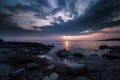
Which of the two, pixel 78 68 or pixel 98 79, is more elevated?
pixel 78 68

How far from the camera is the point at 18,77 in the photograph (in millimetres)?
6293

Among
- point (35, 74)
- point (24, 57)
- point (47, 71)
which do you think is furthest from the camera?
point (24, 57)

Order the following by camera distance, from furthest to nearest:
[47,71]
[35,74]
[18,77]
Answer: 1. [47,71]
2. [35,74]
3. [18,77]

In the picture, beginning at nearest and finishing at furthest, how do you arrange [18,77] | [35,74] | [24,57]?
[18,77]
[35,74]
[24,57]

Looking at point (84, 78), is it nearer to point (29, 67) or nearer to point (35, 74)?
point (35, 74)

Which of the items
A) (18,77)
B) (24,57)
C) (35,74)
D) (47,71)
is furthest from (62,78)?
(24,57)

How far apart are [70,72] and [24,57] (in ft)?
16.9

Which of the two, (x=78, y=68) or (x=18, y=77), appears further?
(x=78, y=68)

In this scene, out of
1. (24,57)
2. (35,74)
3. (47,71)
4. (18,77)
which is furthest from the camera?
(24,57)

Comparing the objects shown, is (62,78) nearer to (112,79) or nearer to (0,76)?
(112,79)

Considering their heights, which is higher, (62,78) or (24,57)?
(24,57)

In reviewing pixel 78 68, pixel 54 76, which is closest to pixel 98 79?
pixel 78 68

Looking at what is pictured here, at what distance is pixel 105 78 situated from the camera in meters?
6.59

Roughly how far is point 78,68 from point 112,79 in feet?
7.62
